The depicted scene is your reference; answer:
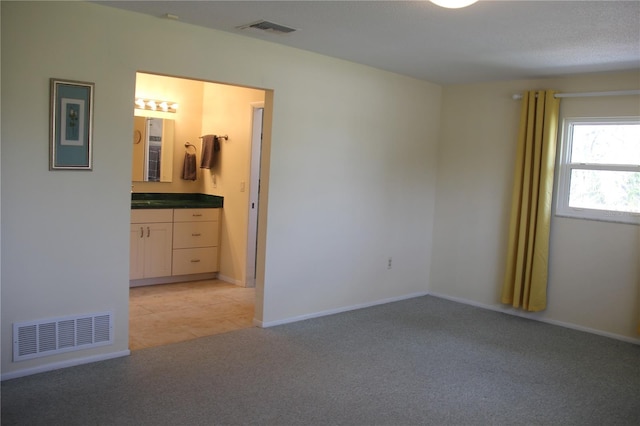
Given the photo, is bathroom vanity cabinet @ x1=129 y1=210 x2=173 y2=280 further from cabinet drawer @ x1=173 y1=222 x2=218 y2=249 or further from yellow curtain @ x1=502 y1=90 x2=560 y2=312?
yellow curtain @ x1=502 y1=90 x2=560 y2=312

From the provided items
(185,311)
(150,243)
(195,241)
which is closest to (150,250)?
(150,243)

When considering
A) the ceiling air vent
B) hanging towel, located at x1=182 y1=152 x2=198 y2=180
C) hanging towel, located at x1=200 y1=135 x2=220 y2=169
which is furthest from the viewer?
hanging towel, located at x1=182 y1=152 x2=198 y2=180

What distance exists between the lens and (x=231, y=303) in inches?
208

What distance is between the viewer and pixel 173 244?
231 inches

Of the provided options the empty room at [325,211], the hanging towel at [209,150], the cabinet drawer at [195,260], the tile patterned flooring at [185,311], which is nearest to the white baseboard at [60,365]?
the empty room at [325,211]

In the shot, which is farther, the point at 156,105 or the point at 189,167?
the point at 189,167

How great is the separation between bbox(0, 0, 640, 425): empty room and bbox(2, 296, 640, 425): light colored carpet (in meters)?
0.02

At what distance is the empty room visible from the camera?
323cm

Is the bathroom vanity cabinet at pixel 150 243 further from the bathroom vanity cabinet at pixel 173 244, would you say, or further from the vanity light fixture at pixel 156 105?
the vanity light fixture at pixel 156 105

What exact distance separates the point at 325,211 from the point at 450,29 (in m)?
1.92

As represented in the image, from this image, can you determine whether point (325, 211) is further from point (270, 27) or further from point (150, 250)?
point (150, 250)

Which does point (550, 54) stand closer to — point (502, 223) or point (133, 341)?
point (502, 223)

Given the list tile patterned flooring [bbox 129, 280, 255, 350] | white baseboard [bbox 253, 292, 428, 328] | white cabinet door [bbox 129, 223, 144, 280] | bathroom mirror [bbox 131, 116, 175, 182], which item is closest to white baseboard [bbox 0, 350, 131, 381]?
tile patterned flooring [bbox 129, 280, 255, 350]

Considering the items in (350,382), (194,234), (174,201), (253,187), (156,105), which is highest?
(156,105)
